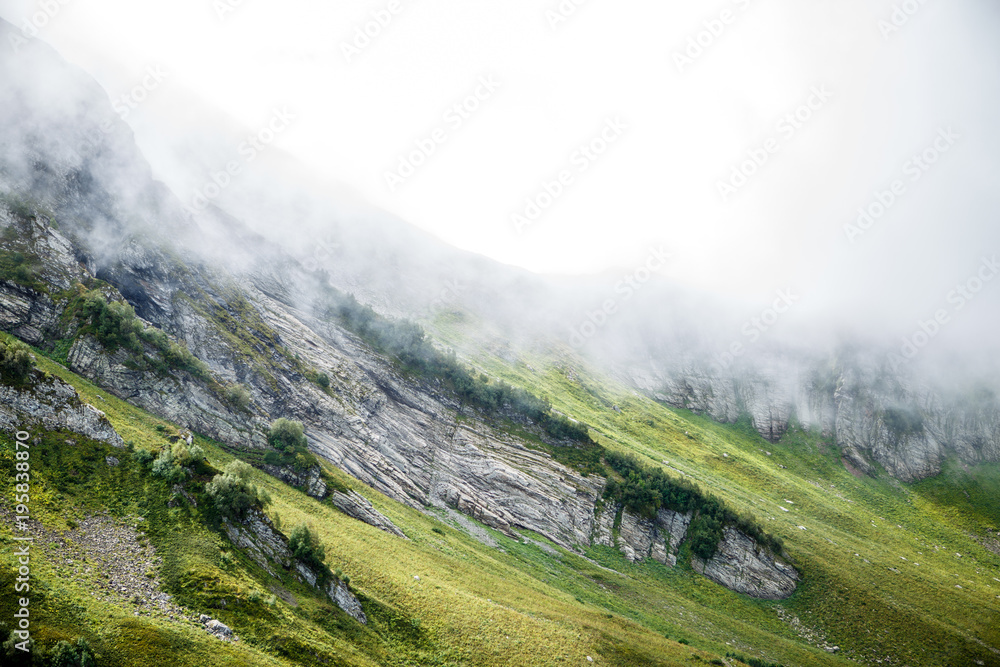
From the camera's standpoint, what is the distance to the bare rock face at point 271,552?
28.7 metres

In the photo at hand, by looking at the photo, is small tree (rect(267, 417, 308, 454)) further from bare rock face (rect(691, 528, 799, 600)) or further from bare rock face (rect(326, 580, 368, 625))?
bare rock face (rect(691, 528, 799, 600))

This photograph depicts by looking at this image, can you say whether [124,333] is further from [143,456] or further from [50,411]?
[143,456]

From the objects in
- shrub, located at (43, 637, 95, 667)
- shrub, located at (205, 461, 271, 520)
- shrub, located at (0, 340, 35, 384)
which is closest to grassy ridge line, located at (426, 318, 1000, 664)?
shrub, located at (205, 461, 271, 520)

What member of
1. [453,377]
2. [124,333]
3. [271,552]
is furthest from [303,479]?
[453,377]

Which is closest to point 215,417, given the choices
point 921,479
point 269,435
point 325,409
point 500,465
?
point 269,435

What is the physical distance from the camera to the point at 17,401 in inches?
1135

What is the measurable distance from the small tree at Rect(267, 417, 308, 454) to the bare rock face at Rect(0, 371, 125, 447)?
21481 millimetres

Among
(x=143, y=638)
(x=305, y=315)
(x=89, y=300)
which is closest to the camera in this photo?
(x=143, y=638)

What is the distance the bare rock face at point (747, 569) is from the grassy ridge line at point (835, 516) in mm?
2191

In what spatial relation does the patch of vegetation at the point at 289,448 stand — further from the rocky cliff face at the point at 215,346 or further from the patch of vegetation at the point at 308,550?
the patch of vegetation at the point at 308,550

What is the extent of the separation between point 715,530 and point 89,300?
9553 centimetres

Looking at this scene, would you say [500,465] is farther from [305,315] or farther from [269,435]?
[305,315]

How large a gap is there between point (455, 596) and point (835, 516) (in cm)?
8779

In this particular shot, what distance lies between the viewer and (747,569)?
62000 millimetres
